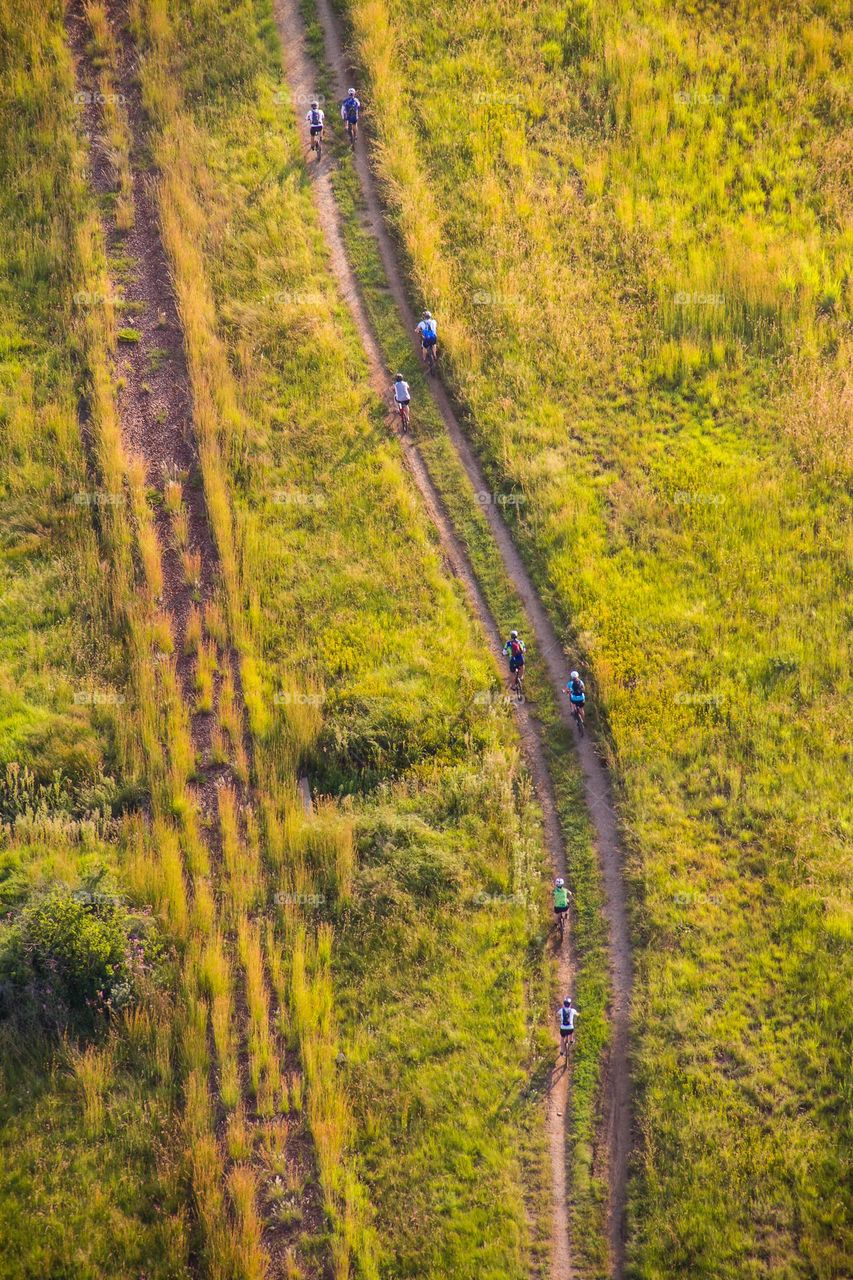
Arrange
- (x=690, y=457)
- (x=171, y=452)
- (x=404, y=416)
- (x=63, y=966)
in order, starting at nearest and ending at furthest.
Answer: (x=63, y=966), (x=171, y=452), (x=690, y=457), (x=404, y=416)

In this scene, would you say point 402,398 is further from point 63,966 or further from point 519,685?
point 63,966

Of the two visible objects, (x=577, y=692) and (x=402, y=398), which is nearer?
(x=577, y=692)

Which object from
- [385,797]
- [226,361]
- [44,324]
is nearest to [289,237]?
[226,361]

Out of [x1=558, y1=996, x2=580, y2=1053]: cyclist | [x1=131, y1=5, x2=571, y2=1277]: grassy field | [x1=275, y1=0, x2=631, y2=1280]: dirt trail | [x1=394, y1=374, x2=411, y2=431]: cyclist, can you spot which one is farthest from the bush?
[x1=394, y1=374, x2=411, y2=431]: cyclist

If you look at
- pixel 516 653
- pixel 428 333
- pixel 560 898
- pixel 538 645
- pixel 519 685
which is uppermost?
pixel 428 333

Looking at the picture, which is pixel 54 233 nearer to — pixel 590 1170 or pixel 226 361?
pixel 226 361

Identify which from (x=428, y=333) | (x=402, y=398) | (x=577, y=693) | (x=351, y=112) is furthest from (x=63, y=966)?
(x=351, y=112)
